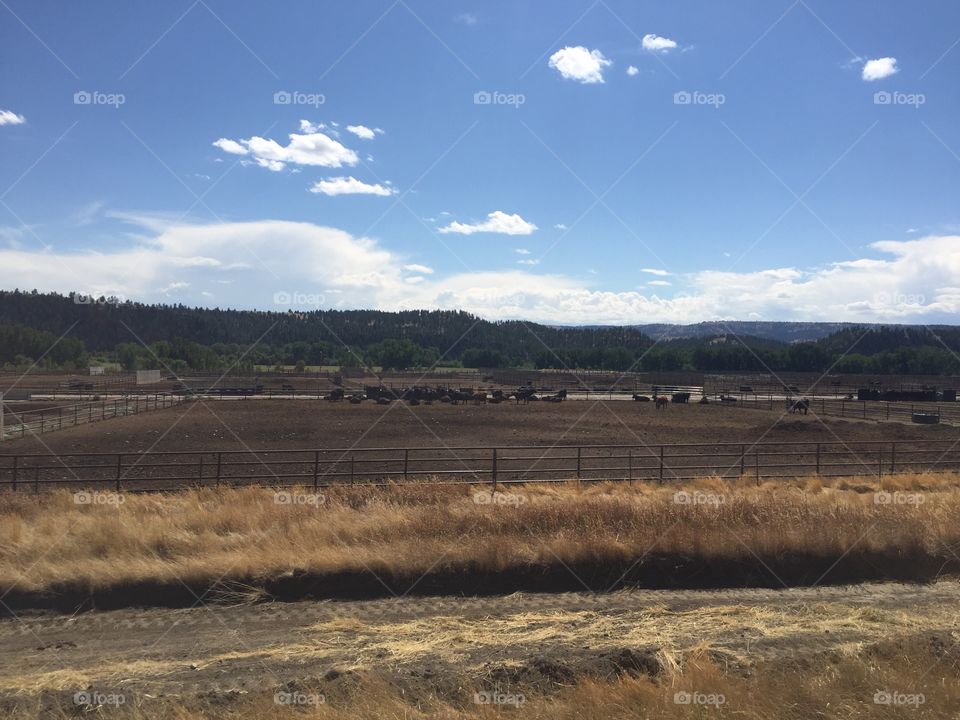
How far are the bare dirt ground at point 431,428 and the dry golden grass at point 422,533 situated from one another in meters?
16.7

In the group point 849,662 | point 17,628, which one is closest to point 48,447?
point 17,628

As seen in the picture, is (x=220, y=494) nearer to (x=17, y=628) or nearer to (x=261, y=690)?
(x=17, y=628)

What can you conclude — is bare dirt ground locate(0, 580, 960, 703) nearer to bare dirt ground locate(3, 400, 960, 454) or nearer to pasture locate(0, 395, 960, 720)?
pasture locate(0, 395, 960, 720)

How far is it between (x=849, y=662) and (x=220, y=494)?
41.7ft

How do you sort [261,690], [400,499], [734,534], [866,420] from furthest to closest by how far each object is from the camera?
[866,420], [400,499], [734,534], [261,690]

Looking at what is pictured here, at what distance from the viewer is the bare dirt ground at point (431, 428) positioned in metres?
29.7

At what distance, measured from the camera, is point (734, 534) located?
33.0 feet

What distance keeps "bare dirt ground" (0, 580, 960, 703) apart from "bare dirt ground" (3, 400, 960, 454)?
816 inches

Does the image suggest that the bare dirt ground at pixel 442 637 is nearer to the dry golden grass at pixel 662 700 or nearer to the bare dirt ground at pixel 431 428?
the dry golden grass at pixel 662 700

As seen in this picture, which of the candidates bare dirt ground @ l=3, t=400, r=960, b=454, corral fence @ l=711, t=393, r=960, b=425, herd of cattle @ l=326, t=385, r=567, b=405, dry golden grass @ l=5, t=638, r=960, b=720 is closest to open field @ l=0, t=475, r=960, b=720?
dry golden grass @ l=5, t=638, r=960, b=720

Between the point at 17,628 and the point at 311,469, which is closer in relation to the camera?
the point at 17,628

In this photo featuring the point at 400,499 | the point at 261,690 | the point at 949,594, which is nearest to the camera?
the point at 261,690

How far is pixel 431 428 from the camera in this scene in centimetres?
3697

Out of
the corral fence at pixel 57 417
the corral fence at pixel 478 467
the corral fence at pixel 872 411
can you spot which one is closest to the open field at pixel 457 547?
the corral fence at pixel 478 467
